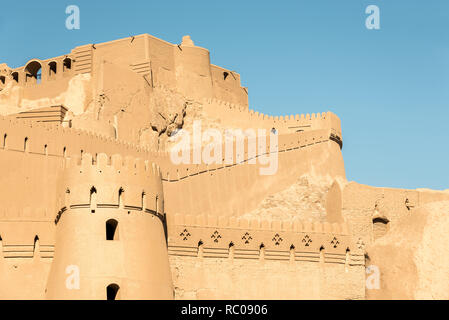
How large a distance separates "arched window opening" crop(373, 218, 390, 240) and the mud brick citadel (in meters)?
0.06

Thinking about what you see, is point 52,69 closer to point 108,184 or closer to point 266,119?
point 266,119

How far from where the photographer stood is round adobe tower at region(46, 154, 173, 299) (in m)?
33.1

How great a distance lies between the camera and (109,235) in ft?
114

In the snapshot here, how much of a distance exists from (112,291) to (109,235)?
214 centimetres

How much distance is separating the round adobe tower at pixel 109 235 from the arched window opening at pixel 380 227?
11.2 m

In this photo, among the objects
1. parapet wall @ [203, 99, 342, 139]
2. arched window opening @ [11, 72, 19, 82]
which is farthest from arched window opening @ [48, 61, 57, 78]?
parapet wall @ [203, 99, 342, 139]

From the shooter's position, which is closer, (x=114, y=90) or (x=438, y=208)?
(x=438, y=208)

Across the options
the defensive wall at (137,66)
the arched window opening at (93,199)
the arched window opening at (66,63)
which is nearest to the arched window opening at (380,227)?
the arched window opening at (93,199)

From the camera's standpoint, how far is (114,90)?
5469cm

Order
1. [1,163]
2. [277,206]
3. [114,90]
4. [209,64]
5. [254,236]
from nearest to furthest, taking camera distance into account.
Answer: [254,236]
[1,163]
[277,206]
[114,90]
[209,64]

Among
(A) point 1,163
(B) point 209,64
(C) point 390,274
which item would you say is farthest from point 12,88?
(C) point 390,274

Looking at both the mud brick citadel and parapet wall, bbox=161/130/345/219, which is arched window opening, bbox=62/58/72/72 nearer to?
the mud brick citadel
